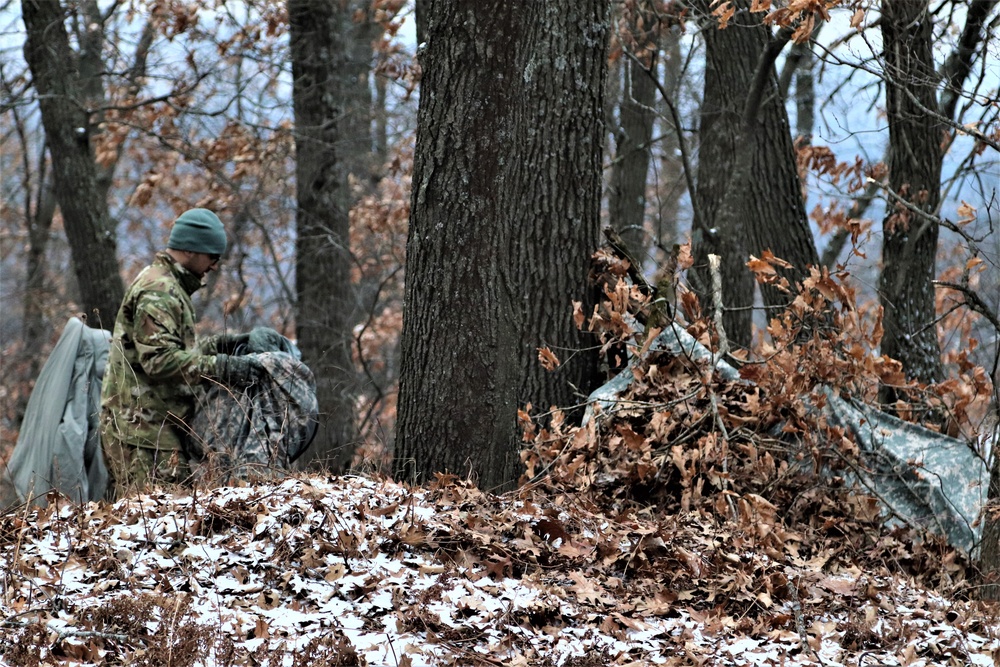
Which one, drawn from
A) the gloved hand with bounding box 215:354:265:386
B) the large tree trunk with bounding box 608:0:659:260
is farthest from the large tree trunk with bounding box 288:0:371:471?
the gloved hand with bounding box 215:354:265:386

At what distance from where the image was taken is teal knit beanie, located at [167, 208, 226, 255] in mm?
5336

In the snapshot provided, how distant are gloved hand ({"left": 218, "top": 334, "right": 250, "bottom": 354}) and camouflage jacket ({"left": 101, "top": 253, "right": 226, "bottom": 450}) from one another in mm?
88

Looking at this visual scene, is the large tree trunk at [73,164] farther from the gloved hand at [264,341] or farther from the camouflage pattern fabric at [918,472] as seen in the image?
the camouflage pattern fabric at [918,472]

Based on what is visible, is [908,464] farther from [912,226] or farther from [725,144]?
[725,144]

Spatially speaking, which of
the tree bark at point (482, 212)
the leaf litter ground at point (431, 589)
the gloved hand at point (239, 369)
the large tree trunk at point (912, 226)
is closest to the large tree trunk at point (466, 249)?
the tree bark at point (482, 212)

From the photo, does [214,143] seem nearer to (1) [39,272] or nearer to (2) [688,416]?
(1) [39,272]

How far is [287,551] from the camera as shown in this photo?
3816 millimetres

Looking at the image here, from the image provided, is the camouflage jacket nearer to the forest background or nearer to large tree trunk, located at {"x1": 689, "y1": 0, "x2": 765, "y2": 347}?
the forest background

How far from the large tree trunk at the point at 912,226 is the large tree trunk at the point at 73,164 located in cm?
751

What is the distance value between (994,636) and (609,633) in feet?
5.22

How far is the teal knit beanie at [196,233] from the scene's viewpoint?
5336mm

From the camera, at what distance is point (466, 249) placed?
483cm

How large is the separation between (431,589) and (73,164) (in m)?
8.07

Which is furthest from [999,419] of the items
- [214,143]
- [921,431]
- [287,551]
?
[214,143]
